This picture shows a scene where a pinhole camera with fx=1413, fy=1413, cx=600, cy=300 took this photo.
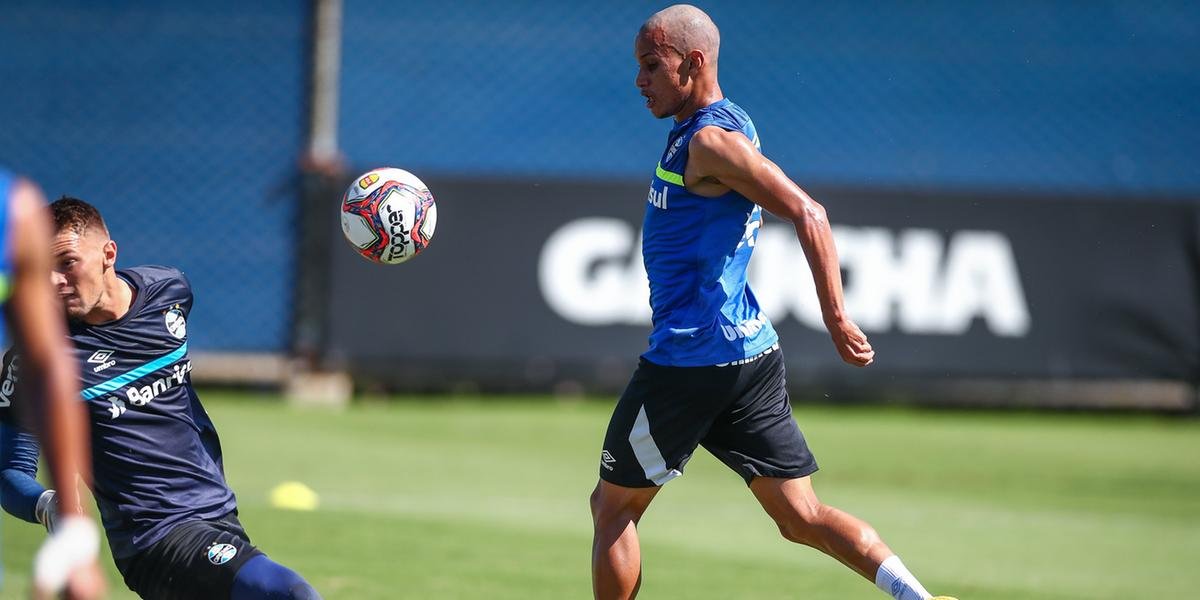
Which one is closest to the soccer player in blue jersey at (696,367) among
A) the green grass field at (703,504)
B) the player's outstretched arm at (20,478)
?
the green grass field at (703,504)

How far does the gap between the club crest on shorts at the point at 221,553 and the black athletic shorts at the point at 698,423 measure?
1.48m

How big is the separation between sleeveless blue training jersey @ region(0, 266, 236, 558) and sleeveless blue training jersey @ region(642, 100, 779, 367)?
5.65ft

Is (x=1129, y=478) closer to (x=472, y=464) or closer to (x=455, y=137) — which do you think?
(x=472, y=464)

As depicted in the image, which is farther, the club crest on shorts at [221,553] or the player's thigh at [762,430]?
the player's thigh at [762,430]

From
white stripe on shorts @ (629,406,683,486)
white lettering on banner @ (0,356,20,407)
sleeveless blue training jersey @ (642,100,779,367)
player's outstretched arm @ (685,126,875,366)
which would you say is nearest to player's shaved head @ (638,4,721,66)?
sleeveless blue training jersey @ (642,100,779,367)

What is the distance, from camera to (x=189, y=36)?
15.0 m

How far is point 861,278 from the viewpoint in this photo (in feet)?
46.8

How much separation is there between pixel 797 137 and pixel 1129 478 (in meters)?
5.77

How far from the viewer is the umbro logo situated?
15.5 ft

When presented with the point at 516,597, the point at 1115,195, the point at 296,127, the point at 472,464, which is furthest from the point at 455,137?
the point at 516,597

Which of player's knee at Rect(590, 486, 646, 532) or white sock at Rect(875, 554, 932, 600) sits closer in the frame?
white sock at Rect(875, 554, 932, 600)

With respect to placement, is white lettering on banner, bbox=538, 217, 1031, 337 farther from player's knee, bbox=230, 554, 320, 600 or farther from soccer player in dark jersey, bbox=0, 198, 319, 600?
player's knee, bbox=230, 554, 320, 600

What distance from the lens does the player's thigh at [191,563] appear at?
459cm

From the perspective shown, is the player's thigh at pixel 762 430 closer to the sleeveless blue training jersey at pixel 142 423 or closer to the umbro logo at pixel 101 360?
the sleeveless blue training jersey at pixel 142 423
